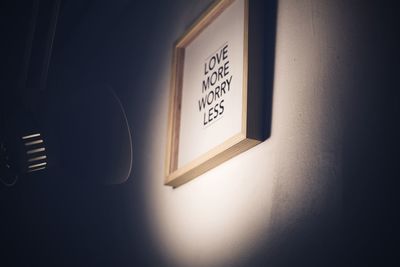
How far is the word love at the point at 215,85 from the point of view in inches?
51.8

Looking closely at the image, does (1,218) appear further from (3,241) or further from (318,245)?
(318,245)

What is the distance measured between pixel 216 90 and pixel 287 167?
38 cm

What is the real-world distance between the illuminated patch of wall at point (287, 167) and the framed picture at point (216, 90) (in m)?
0.05

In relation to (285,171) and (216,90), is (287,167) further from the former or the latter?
(216,90)

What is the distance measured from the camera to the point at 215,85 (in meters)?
1.37

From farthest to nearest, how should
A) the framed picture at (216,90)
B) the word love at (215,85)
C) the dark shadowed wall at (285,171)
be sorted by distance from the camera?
the word love at (215,85) → the framed picture at (216,90) → the dark shadowed wall at (285,171)

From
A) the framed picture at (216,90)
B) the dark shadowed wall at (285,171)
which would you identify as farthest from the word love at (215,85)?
the dark shadowed wall at (285,171)

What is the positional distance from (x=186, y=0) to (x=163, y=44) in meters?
0.19

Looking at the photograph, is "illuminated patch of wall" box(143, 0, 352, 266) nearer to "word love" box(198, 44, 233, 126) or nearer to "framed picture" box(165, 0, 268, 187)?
"framed picture" box(165, 0, 268, 187)

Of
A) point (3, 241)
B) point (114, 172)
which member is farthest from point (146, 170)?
point (3, 241)

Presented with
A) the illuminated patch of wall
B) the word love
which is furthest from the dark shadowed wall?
the word love

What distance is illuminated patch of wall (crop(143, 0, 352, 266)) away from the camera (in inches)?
38.7

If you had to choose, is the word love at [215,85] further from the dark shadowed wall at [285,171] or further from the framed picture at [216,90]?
the dark shadowed wall at [285,171]

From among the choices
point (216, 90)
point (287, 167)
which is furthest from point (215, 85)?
point (287, 167)
